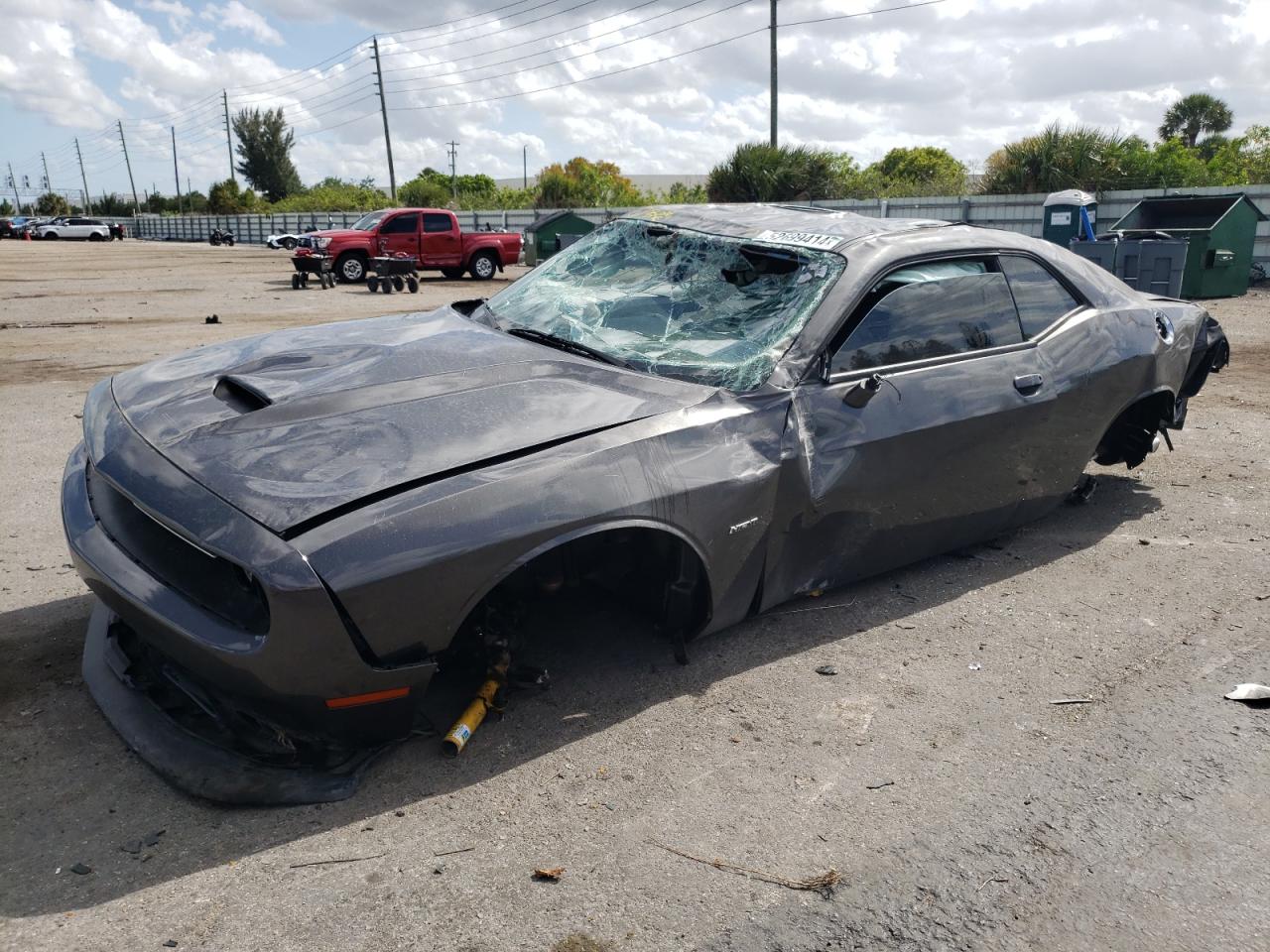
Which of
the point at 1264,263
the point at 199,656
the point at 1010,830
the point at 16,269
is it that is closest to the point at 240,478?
the point at 199,656

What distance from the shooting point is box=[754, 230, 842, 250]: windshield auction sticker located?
3.84m

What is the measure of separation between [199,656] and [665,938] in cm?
132

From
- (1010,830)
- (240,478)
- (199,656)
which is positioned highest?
(240,478)

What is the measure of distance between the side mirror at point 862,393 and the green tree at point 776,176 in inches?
969

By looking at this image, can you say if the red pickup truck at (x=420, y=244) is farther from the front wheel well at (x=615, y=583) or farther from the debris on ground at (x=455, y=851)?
the debris on ground at (x=455, y=851)

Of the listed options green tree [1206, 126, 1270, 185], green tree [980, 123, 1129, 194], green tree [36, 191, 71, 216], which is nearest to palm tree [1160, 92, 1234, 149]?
green tree [1206, 126, 1270, 185]

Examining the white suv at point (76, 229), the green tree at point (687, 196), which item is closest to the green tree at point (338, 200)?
the white suv at point (76, 229)

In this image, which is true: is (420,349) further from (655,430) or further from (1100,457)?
(1100,457)

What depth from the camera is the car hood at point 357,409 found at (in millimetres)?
2609

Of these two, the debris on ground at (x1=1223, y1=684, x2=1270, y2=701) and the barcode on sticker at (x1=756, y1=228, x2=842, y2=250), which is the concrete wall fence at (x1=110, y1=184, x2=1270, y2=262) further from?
the debris on ground at (x1=1223, y1=684, x2=1270, y2=701)

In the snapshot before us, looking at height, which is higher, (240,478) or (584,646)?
(240,478)

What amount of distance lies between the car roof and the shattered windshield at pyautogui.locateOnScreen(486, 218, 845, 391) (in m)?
0.06

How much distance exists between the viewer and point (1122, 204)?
1972 centimetres

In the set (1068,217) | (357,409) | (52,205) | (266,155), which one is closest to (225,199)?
(266,155)
